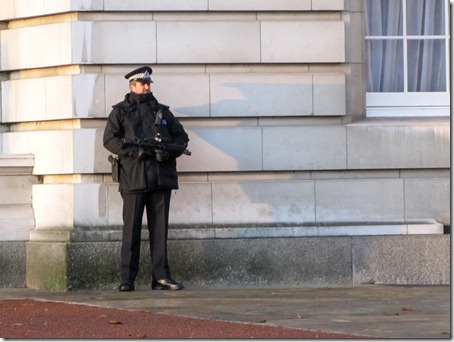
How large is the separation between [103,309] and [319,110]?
3.52m

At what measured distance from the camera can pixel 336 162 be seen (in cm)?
1360

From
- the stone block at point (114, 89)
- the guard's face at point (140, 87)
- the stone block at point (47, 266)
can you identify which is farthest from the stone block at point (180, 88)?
the stone block at point (47, 266)

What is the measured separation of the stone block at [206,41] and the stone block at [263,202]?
128 cm

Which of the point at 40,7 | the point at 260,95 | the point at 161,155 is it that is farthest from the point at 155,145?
the point at 40,7

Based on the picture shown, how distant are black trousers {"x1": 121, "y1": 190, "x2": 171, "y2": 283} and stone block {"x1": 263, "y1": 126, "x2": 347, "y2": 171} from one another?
1.26 metres

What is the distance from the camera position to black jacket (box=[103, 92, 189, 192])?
12695 millimetres

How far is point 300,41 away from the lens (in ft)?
44.1

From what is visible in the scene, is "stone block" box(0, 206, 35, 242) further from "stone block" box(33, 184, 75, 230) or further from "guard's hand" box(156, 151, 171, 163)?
"guard's hand" box(156, 151, 171, 163)

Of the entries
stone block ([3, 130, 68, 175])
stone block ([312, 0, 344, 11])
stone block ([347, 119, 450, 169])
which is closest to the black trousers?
stone block ([3, 130, 68, 175])

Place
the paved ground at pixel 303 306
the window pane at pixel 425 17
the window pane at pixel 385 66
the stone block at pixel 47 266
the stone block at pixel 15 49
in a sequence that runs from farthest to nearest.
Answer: the window pane at pixel 425 17, the window pane at pixel 385 66, the stone block at pixel 15 49, the stone block at pixel 47 266, the paved ground at pixel 303 306

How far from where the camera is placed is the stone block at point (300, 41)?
44.0ft

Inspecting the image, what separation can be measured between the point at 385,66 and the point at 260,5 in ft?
5.72

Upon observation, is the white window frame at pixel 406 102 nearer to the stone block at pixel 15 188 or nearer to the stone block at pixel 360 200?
the stone block at pixel 360 200

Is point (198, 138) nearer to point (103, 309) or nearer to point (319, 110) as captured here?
point (319, 110)
